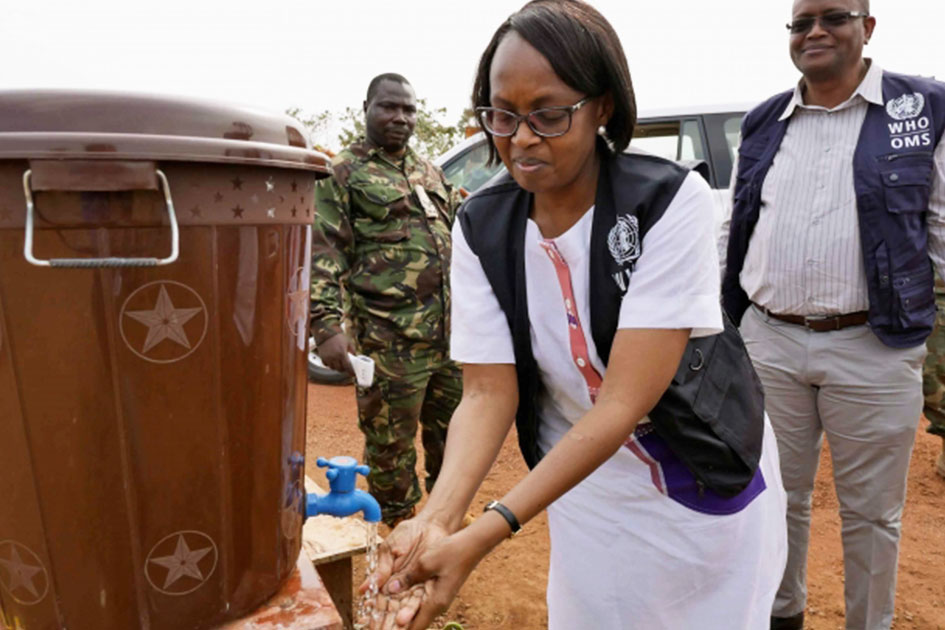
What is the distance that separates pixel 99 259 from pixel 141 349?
190 millimetres

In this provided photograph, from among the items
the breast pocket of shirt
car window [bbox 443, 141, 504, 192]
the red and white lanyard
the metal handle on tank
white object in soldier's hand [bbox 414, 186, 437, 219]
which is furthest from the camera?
car window [bbox 443, 141, 504, 192]

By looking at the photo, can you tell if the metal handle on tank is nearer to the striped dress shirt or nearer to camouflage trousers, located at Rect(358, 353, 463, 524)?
the striped dress shirt

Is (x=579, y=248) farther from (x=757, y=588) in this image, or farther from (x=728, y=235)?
(x=728, y=235)

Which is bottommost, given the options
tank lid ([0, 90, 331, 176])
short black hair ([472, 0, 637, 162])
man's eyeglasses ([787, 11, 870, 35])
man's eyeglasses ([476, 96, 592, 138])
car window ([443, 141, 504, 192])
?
car window ([443, 141, 504, 192])

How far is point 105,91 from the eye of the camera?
1146 mm

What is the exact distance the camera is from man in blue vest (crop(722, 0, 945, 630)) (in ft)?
7.34

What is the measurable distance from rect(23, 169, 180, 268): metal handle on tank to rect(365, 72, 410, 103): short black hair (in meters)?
2.29

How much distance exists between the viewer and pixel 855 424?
2.36 metres

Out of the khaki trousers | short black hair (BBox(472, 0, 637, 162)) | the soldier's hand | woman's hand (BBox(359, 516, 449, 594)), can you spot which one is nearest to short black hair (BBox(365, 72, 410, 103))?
the soldier's hand

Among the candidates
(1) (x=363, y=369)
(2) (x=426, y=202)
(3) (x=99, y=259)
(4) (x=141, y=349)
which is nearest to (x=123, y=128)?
(3) (x=99, y=259)

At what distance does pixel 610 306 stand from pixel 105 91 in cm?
90

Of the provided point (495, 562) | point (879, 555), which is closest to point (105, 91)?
point (879, 555)

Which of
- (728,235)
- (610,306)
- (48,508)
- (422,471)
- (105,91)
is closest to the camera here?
(105,91)

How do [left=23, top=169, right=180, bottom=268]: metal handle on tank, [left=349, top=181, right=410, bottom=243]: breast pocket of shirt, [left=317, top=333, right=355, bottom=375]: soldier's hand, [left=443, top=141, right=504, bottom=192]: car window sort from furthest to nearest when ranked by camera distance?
1. [left=443, top=141, right=504, bottom=192]: car window
2. [left=349, top=181, right=410, bottom=243]: breast pocket of shirt
3. [left=317, top=333, right=355, bottom=375]: soldier's hand
4. [left=23, top=169, right=180, bottom=268]: metal handle on tank
